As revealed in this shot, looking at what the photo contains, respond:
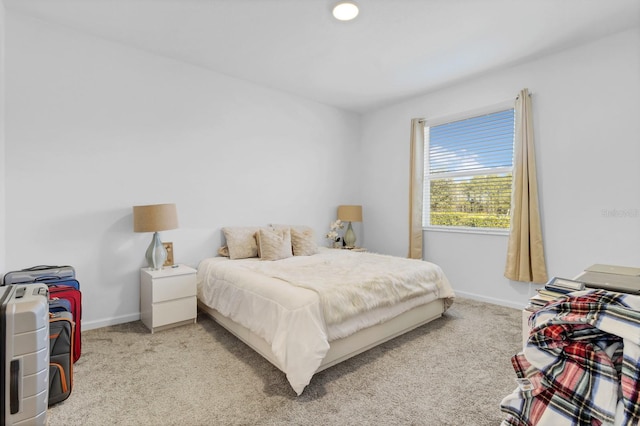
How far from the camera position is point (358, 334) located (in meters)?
2.43

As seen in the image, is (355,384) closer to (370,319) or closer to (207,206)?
(370,319)

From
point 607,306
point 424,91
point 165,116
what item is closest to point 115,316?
point 165,116

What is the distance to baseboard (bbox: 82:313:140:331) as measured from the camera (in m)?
2.95

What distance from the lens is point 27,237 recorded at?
2.69 m

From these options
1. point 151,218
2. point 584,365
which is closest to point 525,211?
point 584,365

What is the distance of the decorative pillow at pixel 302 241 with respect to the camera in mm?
3886

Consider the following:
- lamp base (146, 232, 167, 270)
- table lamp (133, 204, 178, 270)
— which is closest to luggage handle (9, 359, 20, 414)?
table lamp (133, 204, 178, 270)

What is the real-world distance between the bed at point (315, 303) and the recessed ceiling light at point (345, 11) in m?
2.14

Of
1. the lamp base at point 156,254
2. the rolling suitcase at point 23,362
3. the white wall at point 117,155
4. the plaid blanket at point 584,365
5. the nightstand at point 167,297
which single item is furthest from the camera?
the lamp base at point 156,254

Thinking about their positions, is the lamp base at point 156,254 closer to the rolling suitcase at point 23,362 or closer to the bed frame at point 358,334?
the bed frame at point 358,334

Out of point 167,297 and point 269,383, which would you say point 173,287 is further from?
point 269,383

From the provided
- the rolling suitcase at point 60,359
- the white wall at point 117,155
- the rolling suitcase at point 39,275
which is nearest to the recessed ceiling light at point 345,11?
the white wall at point 117,155

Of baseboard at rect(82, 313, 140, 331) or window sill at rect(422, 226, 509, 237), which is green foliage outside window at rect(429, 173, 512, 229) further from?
baseboard at rect(82, 313, 140, 331)

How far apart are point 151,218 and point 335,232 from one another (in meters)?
2.64
